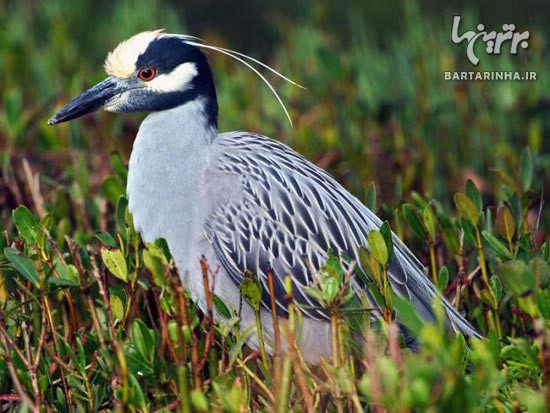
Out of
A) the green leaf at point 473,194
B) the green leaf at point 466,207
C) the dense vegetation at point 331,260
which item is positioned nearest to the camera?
the dense vegetation at point 331,260

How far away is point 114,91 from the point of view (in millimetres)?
3758

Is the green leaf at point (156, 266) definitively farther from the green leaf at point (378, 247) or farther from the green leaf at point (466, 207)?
the green leaf at point (466, 207)

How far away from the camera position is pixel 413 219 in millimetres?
3416

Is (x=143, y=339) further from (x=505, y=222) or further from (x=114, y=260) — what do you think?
(x=505, y=222)

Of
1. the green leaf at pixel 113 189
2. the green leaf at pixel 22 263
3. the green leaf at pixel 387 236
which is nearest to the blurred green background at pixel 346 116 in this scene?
the green leaf at pixel 113 189

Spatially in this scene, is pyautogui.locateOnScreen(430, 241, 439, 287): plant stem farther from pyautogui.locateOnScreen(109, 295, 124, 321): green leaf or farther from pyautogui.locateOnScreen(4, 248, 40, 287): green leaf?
pyautogui.locateOnScreen(4, 248, 40, 287): green leaf

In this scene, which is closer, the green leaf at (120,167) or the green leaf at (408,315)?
the green leaf at (408,315)

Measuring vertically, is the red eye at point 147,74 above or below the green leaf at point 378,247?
above

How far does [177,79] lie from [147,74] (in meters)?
0.12

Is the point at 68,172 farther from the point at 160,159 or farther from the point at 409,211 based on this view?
the point at 409,211

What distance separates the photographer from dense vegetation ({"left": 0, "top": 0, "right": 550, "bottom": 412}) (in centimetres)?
236

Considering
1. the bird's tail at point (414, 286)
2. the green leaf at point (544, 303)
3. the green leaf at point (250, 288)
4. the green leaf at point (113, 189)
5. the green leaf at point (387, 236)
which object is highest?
the green leaf at point (113, 189)

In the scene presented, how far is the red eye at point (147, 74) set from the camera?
3721 millimetres

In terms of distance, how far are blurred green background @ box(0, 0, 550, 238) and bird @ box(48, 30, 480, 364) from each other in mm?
500
